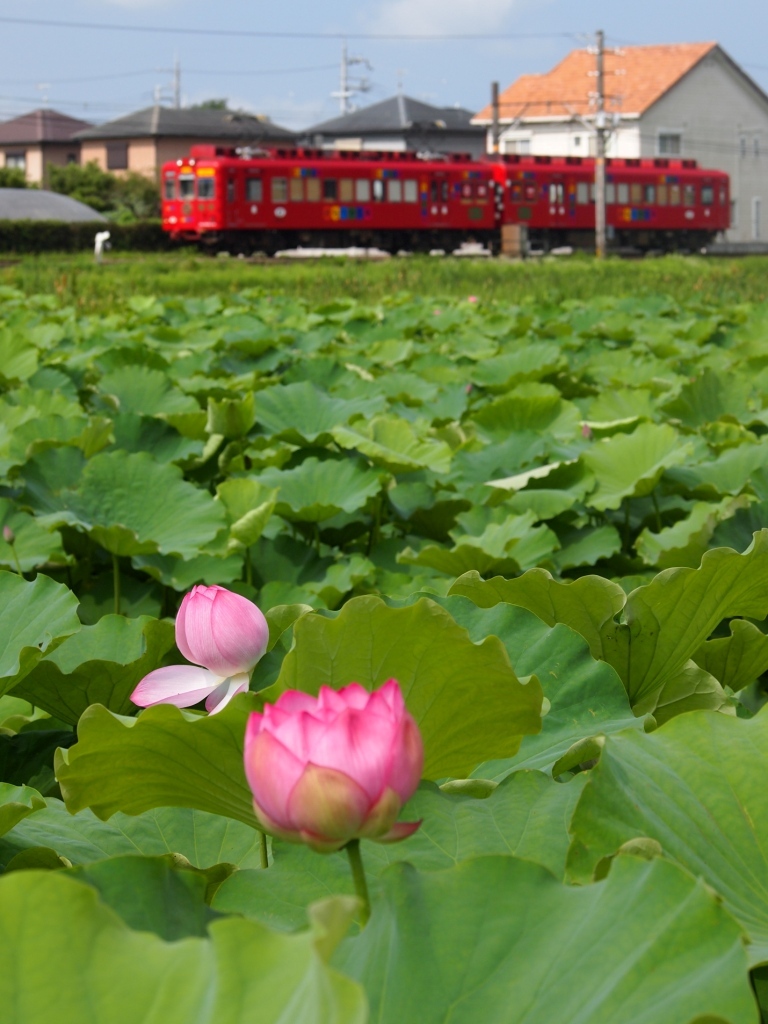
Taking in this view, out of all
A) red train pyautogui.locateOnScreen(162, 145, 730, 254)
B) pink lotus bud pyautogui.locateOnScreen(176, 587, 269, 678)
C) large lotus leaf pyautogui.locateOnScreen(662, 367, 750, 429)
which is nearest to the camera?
pink lotus bud pyautogui.locateOnScreen(176, 587, 269, 678)

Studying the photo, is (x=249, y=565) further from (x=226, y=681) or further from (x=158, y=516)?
(x=226, y=681)

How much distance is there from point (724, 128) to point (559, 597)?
47.0m

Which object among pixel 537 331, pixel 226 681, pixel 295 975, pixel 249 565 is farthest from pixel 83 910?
pixel 537 331

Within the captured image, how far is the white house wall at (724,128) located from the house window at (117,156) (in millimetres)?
23347

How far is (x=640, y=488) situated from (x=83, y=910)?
1975mm

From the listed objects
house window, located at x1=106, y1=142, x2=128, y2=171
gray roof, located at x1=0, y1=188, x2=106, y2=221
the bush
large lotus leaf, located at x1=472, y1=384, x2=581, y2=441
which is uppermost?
house window, located at x1=106, y1=142, x2=128, y2=171

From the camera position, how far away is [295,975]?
1.55 feet

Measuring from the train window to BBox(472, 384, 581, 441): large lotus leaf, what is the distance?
24.0 meters

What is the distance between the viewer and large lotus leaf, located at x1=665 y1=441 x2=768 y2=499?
2404mm

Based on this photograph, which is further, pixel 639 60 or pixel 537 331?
pixel 639 60

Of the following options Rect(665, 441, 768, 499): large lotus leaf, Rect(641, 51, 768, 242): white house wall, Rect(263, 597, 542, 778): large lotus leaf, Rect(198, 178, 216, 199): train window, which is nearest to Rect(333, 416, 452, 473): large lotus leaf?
Rect(665, 441, 768, 499): large lotus leaf

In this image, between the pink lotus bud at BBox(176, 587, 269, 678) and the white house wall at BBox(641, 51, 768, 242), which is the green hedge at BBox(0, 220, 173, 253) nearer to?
the white house wall at BBox(641, 51, 768, 242)

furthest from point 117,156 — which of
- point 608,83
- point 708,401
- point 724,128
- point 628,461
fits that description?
point 628,461

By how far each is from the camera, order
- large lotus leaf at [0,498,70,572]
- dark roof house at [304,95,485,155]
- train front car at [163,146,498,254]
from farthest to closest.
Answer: dark roof house at [304,95,485,155], train front car at [163,146,498,254], large lotus leaf at [0,498,70,572]
